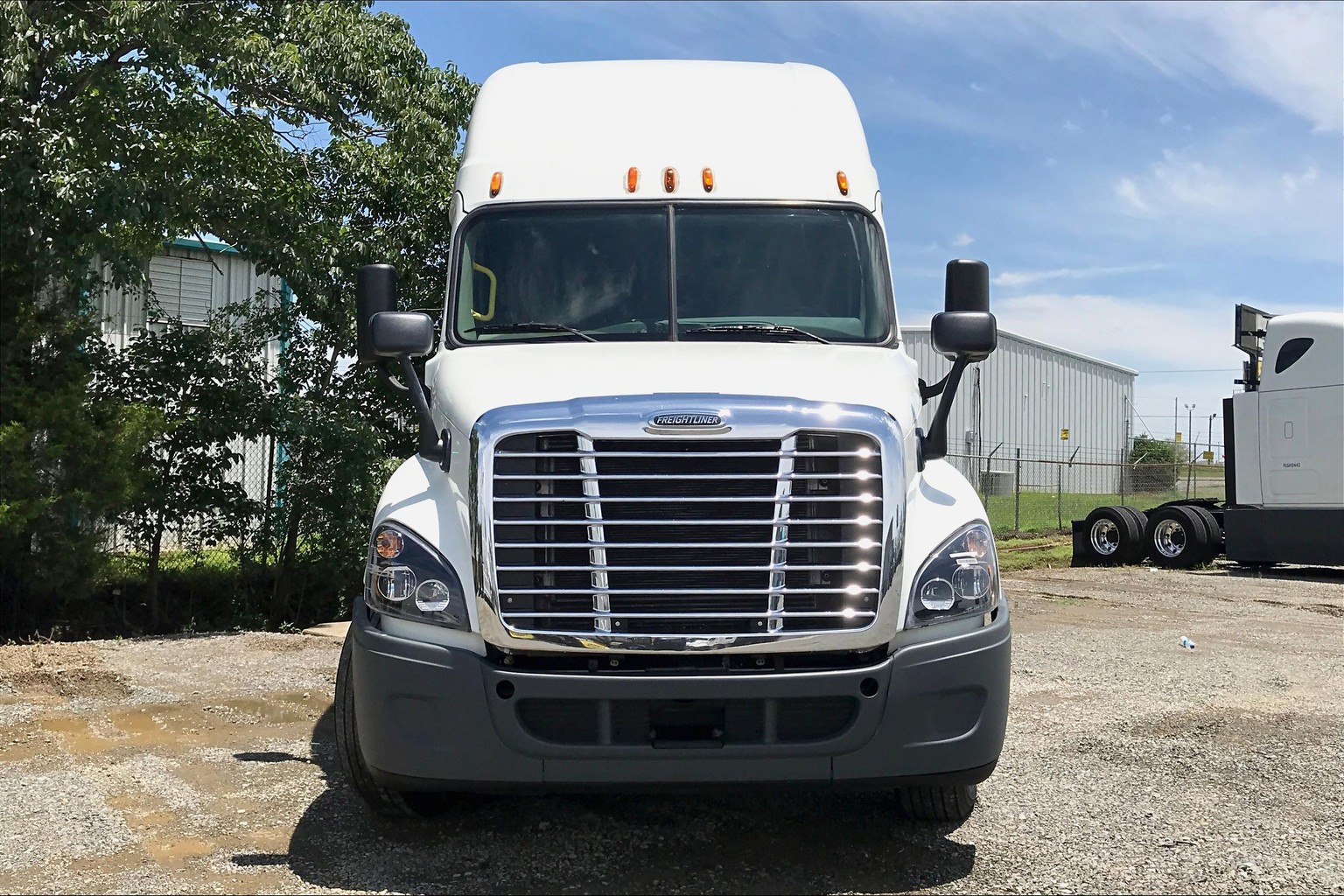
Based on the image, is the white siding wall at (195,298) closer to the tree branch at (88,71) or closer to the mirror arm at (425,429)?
the tree branch at (88,71)

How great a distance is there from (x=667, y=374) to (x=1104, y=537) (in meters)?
16.5

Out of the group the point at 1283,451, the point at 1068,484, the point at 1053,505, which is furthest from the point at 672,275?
the point at 1068,484

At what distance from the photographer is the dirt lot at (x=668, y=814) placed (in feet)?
14.4

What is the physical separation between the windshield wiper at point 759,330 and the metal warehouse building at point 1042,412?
31845 millimetres

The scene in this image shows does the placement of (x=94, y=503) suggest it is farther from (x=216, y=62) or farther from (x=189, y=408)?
(x=216, y=62)

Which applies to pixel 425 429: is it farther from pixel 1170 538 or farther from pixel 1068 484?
pixel 1068 484

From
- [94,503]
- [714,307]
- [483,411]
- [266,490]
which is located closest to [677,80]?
[714,307]

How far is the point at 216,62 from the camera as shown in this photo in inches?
410

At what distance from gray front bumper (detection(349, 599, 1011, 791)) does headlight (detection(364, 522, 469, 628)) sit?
116 mm

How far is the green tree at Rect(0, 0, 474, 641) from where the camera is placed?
31.8ft

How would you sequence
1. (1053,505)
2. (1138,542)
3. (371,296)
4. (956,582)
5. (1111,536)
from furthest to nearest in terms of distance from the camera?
1. (1053,505)
2. (1111,536)
3. (1138,542)
4. (371,296)
5. (956,582)

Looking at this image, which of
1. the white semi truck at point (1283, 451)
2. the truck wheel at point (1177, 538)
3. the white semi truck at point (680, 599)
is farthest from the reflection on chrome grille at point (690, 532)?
the truck wheel at point (1177, 538)

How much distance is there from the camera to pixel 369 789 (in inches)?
184

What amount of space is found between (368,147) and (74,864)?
8918mm
